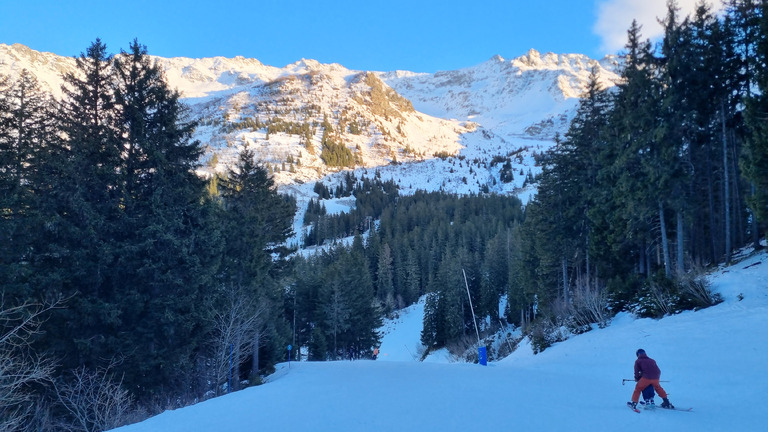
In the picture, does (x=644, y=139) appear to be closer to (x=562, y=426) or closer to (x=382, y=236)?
(x=562, y=426)

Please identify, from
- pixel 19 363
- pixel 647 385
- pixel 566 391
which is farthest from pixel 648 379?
pixel 19 363

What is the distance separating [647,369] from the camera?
779 cm

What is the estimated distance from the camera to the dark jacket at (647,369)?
774 centimetres

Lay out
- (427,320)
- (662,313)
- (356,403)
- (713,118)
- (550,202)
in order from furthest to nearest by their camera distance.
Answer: (427,320) < (550,202) < (713,118) < (662,313) < (356,403)

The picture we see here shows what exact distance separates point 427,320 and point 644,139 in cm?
3347

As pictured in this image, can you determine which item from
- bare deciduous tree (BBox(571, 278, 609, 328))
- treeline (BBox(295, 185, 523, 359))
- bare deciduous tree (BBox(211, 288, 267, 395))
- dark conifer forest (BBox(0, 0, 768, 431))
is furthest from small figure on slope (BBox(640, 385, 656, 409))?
treeline (BBox(295, 185, 523, 359))

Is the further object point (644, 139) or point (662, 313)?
point (644, 139)

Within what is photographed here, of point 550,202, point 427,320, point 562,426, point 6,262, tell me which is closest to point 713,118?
point 550,202

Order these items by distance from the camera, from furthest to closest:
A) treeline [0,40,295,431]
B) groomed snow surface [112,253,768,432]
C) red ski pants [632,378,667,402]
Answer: treeline [0,40,295,431]
red ski pants [632,378,667,402]
groomed snow surface [112,253,768,432]

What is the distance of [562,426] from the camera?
6.91 metres

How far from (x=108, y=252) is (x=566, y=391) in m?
14.1

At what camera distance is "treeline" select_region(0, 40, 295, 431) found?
11.9 metres

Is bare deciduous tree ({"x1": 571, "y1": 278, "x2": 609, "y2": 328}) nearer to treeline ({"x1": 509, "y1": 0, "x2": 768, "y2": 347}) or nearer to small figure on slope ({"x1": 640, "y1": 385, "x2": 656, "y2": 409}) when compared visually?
treeline ({"x1": 509, "y1": 0, "x2": 768, "y2": 347})

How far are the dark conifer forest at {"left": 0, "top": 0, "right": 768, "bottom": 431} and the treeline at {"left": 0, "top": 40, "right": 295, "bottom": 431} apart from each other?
0.07m
